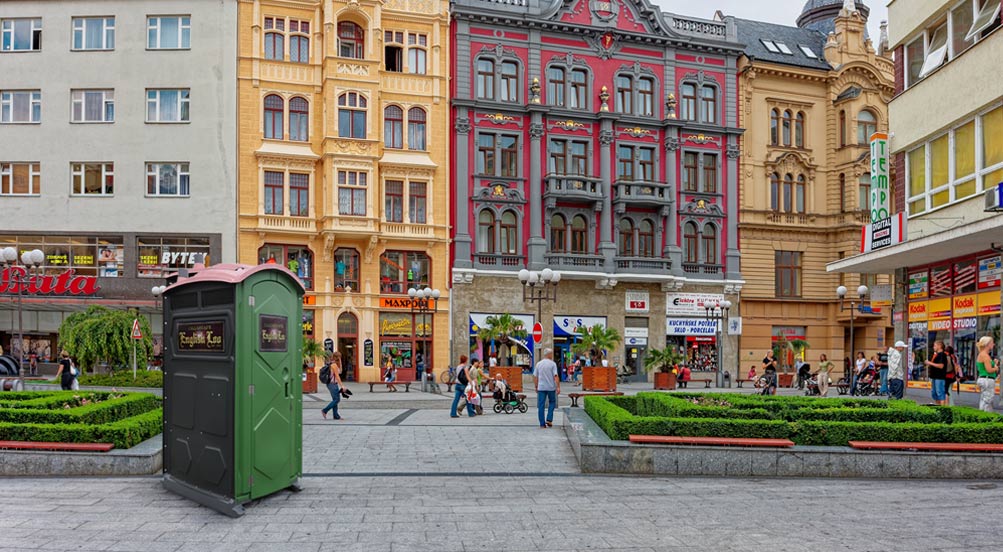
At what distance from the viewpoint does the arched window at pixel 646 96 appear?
44.6 meters

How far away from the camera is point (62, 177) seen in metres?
38.8

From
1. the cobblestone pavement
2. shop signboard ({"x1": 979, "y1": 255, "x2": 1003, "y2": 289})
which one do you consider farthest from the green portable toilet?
shop signboard ({"x1": 979, "y1": 255, "x2": 1003, "y2": 289})

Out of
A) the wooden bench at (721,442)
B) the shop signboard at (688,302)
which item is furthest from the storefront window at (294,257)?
the wooden bench at (721,442)

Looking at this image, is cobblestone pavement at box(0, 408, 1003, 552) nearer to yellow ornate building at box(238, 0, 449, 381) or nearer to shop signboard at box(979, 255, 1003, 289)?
shop signboard at box(979, 255, 1003, 289)

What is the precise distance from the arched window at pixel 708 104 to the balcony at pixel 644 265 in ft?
26.7

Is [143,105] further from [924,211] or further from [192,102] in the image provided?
[924,211]

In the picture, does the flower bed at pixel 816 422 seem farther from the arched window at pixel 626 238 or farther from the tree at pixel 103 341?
the arched window at pixel 626 238

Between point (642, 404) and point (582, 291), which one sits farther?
point (582, 291)

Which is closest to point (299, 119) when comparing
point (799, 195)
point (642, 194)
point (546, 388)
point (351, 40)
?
point (351, 40)

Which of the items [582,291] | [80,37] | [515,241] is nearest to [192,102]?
[80,37]

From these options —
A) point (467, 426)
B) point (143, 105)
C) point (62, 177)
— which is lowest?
point (467, 426)

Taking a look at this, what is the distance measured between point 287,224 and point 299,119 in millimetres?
4997

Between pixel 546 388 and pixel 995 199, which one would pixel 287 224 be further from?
pixel 995 199

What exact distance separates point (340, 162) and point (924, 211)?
24.8m
